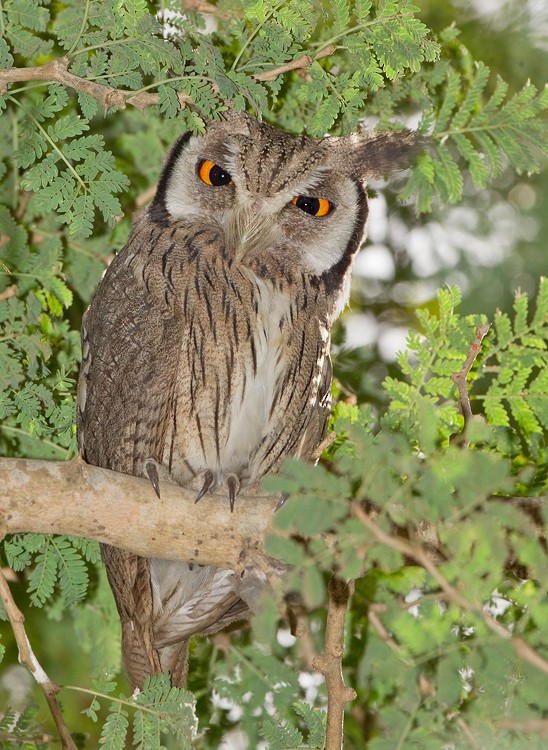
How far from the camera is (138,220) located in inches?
96.7

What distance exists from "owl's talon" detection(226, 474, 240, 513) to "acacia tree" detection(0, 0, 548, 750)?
25 millimetres

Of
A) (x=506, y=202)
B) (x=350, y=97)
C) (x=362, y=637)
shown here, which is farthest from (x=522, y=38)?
(x=362, y=637)

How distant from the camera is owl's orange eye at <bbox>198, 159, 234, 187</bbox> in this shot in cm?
231

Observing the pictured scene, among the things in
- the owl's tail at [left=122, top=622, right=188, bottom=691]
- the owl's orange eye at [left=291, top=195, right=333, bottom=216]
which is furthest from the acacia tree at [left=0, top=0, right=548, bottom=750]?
the owl's orange eye at [left=291, top=195, right=333, bottom=216]

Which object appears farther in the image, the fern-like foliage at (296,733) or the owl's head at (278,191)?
the owl's head at (278,191)

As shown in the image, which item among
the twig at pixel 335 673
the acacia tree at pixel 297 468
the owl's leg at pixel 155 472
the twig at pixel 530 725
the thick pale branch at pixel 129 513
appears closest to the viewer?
the twig at pixel 530 725

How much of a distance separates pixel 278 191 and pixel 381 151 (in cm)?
35

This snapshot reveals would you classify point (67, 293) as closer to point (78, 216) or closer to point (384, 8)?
point (78, 216)

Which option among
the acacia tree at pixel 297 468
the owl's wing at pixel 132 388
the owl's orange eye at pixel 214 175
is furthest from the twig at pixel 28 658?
the owl's orange eye at pixel 214 175

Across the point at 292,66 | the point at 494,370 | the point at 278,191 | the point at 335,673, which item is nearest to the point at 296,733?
the point at 335,673

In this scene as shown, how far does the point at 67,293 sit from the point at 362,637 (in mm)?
1359

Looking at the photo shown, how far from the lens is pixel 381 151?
7.96 ft

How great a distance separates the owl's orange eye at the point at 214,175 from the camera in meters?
2.31

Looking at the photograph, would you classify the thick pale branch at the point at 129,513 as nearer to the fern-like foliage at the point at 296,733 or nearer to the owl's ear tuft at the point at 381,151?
the fern-like foliage at the point at 296,733
